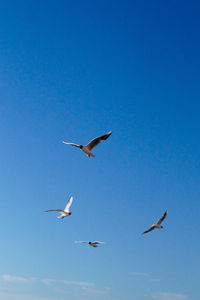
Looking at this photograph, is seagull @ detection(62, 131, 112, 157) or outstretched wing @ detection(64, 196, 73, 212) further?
outstretched wing @ detection(64, 196, 73, 212)

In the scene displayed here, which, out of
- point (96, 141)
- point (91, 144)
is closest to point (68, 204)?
point (91, 144)

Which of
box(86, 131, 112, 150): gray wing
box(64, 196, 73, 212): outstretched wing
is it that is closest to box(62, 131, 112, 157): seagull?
box(86, 131, 112, 150): gray wing

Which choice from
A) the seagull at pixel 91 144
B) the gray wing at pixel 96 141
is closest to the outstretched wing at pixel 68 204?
the seagull at pixel 91 144

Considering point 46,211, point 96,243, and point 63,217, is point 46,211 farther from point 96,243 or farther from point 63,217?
point 96,243

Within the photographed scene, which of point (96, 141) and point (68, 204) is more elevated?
point (96, 141)

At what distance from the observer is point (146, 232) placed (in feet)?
250

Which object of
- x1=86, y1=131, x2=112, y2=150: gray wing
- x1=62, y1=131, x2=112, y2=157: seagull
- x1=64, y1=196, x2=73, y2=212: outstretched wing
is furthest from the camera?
x1=64, y1=196, x2=73, y2=212: outstretched wing

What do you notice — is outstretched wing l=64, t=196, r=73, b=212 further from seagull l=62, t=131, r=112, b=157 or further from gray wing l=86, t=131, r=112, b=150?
gray wing l=86, t=131, r=112, b=150

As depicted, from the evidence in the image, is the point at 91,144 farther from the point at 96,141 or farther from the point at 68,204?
the point at 68,204

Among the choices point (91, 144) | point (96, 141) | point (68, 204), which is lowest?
point (68, 204)

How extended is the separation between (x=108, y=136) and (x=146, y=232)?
926 inches

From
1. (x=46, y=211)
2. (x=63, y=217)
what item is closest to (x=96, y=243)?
(x=63, y=217)

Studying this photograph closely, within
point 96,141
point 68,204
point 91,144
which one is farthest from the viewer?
point 68,204

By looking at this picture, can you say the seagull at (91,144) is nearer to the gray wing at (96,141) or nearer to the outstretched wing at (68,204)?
the gray wing at (96,141)
